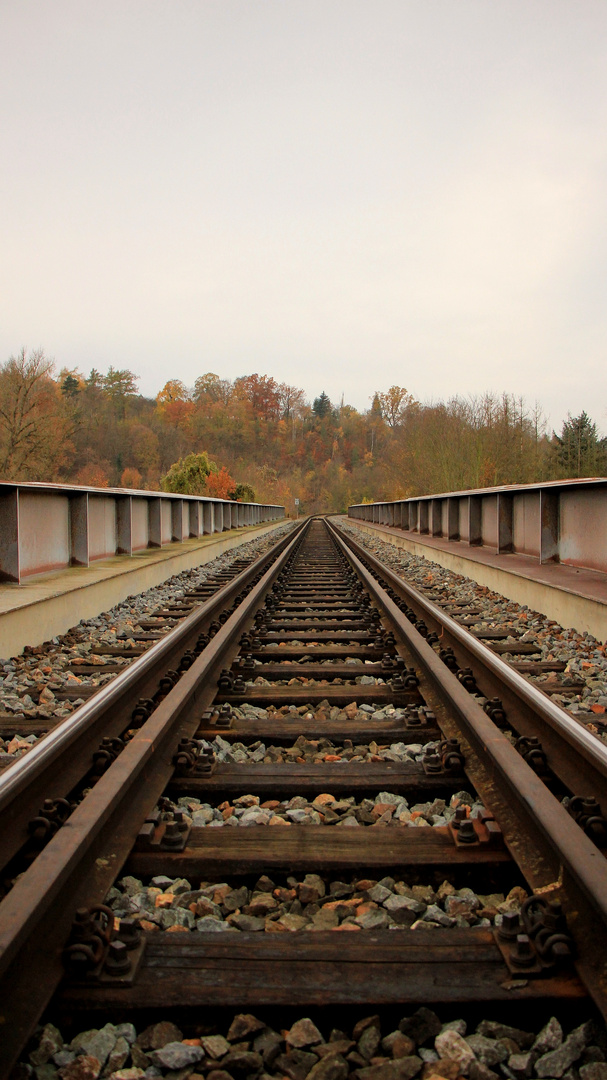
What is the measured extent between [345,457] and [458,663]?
9528 centimetres

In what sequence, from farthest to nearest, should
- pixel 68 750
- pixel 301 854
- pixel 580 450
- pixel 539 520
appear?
pixel 580 450
pixel 539 520
pixel 68 750
pixel 301 854

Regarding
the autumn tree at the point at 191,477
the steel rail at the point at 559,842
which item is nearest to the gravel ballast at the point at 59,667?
the steel rail at the point at 559,842

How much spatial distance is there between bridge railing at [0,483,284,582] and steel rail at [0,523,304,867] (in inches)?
125

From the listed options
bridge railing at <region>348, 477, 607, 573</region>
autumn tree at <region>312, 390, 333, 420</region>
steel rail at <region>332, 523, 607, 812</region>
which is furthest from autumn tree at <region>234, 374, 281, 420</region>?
steel rail at <region>332, 523, 607, 812</region>

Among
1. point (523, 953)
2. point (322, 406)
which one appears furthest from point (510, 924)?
point (322, 406)

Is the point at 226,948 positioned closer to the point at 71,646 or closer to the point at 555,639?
the point at 71,646

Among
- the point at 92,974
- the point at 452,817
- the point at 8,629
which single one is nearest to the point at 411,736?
the point at 452,817

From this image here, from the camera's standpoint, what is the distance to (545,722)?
10.2 feet

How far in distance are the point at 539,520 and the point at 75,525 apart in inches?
249

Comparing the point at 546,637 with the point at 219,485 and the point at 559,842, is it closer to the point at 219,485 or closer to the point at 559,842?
the point at 559,842

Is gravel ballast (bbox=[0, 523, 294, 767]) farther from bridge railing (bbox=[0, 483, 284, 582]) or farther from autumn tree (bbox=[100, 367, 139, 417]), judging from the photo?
autumn tree (bbox=[100, 367, 139, 417])

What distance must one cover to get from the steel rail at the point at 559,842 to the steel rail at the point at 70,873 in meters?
1.25

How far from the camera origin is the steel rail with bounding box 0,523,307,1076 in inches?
60.3

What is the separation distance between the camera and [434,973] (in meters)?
1.67
